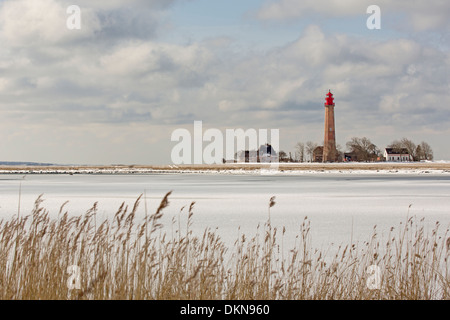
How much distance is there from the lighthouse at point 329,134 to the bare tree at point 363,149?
1475cm

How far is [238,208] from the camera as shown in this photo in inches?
699

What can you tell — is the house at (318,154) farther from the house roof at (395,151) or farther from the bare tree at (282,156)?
the house roof at (395,151)

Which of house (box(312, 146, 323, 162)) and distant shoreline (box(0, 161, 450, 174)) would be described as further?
house (box(312, 146, 323, 162))

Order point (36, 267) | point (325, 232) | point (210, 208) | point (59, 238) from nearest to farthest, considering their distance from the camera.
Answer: point (36, 267), point (59, 238), point (325, 232), point (210, 208)

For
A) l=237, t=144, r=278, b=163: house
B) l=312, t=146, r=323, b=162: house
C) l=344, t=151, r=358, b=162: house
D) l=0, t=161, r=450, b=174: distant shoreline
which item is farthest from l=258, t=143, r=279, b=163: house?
l=0, t=161, r=450, b=174: distant shoreline

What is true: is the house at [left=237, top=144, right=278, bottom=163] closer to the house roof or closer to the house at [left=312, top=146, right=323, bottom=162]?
the house at [left=312, top=146, right=323, bottom=162]

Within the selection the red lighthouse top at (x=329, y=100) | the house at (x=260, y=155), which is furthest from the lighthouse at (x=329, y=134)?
the house at (x=260, y=155)

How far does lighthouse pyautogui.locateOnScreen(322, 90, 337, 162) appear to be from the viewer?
100 m

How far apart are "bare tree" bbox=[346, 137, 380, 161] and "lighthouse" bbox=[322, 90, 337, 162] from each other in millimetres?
14750

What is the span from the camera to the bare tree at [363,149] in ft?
375

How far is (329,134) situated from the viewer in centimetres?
10000
